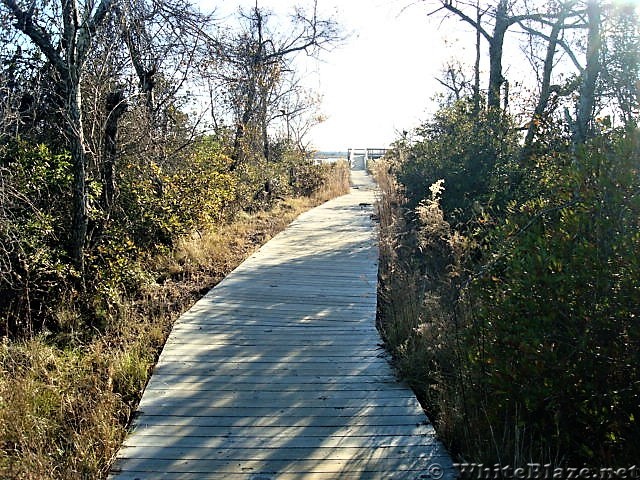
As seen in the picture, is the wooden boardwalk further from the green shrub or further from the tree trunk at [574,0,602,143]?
the tree trunk at [574,0,602,143]

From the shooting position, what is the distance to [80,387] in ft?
14.0

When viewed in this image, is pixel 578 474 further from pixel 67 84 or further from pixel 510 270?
pixel 67 84

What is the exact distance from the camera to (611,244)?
8.77 feet

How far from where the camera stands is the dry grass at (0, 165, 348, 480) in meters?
3.32

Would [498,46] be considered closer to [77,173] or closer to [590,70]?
[590,70]

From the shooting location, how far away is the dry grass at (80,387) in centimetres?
332

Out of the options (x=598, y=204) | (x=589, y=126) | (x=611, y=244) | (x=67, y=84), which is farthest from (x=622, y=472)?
(x=67, y=84)

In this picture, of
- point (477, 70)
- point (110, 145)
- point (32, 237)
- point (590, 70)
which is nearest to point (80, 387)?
point (32, 237)

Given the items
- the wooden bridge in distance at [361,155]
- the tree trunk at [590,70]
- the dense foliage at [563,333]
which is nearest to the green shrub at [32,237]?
the dense foliage at [563,333]

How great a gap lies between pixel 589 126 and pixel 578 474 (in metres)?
4.54

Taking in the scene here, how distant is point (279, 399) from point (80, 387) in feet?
4.86

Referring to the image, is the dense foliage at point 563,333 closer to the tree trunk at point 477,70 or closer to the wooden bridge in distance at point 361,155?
the tree trunk at point 477,70

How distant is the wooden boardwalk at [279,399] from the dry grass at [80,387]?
0.16 m

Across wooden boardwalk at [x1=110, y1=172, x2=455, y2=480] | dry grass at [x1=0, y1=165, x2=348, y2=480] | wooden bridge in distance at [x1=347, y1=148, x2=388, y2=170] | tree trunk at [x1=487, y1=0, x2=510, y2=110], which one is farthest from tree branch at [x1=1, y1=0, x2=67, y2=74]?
wooden bridge in distance at [x1=347, y1=148, x2=388, y2=170]
